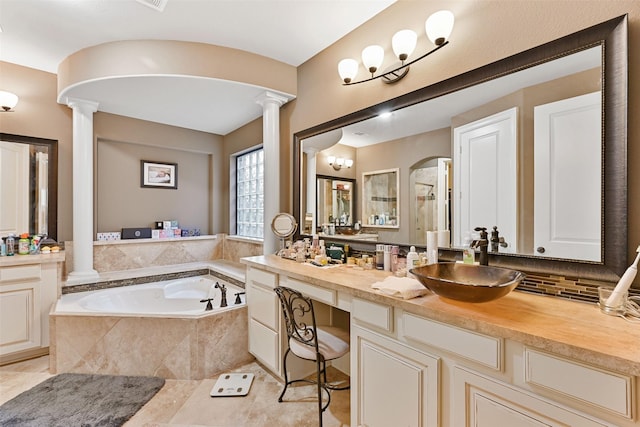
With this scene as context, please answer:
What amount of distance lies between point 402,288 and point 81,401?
7.49 feet

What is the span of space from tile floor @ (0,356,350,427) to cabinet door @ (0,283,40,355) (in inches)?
8.1

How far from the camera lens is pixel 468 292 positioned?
114 centimetres

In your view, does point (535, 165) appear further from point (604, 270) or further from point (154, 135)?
point (154, 135)

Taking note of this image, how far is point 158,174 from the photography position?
3963 millimetres

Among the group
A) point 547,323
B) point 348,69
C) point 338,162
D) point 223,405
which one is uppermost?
point 348,69

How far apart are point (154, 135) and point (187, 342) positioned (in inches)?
108

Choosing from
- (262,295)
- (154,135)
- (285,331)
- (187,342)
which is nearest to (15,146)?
(154,135)

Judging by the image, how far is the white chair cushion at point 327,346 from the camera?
1.76 m

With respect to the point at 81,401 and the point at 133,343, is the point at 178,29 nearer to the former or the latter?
the point at 133,343

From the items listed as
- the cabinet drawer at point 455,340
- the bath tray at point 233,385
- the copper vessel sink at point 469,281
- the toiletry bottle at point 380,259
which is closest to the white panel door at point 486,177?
the copper vessel sink at point 469,281

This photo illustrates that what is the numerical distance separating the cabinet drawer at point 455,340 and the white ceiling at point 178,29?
2.08 meters

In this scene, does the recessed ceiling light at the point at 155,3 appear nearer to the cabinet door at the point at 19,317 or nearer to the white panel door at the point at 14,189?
the white panel door at the point at 14,189

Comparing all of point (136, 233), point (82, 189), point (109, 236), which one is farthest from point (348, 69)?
point (109, 236)

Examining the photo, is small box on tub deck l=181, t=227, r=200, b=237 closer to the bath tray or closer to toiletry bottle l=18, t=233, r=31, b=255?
toiletry bottle l=18, t=233, r=31, b=255
